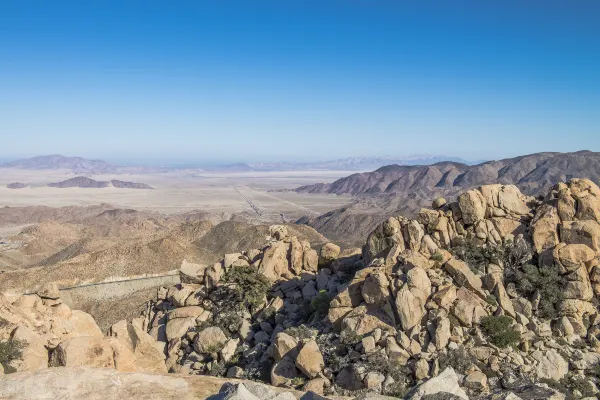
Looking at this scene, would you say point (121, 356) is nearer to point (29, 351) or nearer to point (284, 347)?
point (29, 351)

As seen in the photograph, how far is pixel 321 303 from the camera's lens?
80.6 ft

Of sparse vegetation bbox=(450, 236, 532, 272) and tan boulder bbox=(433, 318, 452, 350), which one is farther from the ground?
sparse vegetation bbox=(450, 236, 532, 272)

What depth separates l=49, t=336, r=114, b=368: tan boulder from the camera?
1655 cm

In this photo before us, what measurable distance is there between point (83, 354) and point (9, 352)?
274cm

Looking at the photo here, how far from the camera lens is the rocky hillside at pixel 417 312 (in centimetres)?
1848

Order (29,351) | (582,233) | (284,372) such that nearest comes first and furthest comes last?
(29,351)
(284,372)
(582,233)

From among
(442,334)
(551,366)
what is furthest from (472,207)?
(551,366)

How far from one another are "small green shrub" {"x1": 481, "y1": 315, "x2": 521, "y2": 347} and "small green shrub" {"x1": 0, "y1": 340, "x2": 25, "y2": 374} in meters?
19.4

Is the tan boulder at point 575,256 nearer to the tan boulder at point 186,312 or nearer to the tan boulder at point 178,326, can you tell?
the tan boulder at point 186,312

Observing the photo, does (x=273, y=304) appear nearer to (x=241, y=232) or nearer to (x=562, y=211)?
(x=562, y=211)

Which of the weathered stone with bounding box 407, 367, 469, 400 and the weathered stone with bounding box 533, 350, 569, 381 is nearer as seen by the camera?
the weathered stone with bounding box 407, 367, 469, 400

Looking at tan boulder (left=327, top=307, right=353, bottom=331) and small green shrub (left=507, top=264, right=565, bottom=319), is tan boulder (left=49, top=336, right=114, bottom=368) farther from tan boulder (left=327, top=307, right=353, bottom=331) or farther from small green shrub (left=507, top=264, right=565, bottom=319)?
small green shrub (left=507, top=264, right=565, bottom=319)

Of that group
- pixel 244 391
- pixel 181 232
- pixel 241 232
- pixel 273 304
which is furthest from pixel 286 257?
pixel 181 232

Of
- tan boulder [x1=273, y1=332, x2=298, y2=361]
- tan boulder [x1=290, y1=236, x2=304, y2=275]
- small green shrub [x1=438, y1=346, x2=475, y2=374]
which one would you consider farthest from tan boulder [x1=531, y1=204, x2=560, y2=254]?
tan boulder [x1=290, y1=236, x2=304, y2=275]
